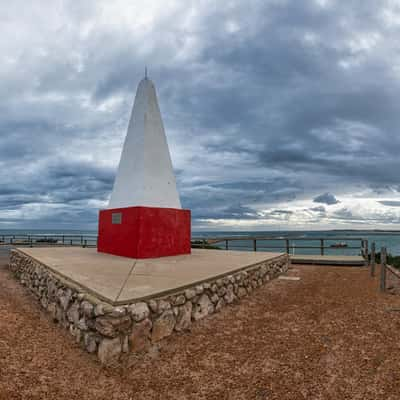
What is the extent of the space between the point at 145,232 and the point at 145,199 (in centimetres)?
80

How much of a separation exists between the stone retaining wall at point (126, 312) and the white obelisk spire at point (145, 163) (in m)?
2.72

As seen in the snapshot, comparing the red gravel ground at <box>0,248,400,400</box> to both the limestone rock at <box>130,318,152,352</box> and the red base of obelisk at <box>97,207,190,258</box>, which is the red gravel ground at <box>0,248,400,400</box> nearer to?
the limestone rock at <box>130,318,152,352</box>

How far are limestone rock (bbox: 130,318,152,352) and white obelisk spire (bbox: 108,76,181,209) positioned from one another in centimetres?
410

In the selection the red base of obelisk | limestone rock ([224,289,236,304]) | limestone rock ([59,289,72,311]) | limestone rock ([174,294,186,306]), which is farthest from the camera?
the red base of obelisk

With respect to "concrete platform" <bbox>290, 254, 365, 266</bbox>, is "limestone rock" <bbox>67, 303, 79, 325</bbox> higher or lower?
higher

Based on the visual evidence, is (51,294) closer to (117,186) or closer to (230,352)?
(230,352)

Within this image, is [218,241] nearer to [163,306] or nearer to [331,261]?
[331,261]

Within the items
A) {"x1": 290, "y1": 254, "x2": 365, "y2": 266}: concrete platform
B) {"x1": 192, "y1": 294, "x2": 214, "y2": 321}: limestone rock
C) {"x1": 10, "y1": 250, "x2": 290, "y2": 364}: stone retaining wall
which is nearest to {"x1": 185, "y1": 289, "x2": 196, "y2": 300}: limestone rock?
{"x1": 10, "y1": 250, "x2": 290, "y2": 364}: stone retaining wall

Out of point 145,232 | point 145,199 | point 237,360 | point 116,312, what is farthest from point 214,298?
point 145,199

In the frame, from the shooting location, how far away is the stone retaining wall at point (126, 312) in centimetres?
308

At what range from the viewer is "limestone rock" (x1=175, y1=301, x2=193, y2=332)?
3.79 m

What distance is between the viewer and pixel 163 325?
354cm

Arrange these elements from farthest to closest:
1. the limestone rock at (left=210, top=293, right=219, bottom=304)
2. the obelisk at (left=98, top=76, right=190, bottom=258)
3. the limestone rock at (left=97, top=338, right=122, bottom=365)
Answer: the obelisk at (left=98, top=76, right=190, bottom=258) → the limestone rock at (left=210, top=293, right=219, bottom=304) → the limestone rock at (left=97, top=338, right=122, bottom=365)

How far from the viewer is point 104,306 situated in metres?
3.17
